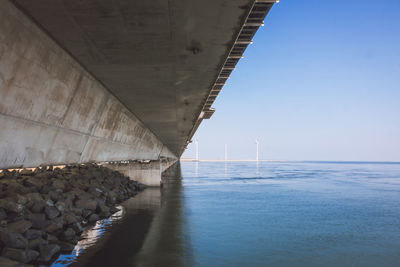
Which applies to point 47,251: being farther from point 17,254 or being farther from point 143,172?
point 143,172

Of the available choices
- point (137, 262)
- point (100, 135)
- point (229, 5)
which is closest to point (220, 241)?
point (137, 262)

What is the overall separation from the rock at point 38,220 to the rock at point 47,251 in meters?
1.33

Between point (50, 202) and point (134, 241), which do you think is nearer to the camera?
point (134, 241)

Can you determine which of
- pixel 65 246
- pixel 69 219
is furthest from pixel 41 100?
pixel 65 246

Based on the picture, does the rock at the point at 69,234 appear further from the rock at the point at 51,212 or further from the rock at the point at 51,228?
the rock at the point at 51,212

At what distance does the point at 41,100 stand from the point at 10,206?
16.8 feet

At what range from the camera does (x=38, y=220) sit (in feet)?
29.7

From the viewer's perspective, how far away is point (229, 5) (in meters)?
9.45

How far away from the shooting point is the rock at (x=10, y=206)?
8.78 metres

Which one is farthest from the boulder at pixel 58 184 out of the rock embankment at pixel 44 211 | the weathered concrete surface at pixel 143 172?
the weathered concrete surface at pixel 143 172

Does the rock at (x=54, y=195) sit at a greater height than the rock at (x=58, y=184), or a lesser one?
lesser

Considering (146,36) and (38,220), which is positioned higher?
(146,36)

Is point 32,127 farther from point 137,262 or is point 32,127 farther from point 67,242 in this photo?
point 137,262

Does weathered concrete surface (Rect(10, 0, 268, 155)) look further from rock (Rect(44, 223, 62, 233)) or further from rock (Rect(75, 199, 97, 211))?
rock (Rect(44, 223, 62, 233))
